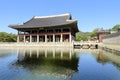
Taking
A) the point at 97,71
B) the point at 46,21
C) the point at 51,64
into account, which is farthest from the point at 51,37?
the point at 97,71

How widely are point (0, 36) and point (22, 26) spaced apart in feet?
71.9

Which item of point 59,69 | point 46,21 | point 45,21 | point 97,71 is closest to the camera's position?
point 97,71

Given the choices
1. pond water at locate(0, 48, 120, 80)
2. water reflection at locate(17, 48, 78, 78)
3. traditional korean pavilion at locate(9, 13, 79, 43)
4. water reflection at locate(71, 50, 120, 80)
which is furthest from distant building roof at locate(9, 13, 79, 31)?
water reflection at locate(71, 50, 120, 80)

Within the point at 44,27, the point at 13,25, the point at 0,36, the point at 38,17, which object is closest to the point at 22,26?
the point at 13,25

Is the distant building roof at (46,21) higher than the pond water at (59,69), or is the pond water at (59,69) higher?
the distant building roof at (46,21)

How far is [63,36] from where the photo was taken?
55.9 m

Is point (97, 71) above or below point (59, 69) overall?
below

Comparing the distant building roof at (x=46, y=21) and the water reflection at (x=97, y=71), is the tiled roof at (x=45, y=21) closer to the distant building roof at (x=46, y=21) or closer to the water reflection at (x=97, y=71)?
the distant building roof at (x=46, y=21)

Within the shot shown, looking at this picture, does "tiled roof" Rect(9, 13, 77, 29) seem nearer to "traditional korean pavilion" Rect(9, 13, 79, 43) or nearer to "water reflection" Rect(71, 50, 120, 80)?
"traditional korean pavilion" Rect(9, 13, 79, 43)

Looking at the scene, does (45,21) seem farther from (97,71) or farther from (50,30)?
(97,71)

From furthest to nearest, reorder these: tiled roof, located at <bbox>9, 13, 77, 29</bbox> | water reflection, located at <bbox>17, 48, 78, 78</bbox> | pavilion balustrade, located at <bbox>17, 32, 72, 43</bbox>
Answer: tiled roof, located at <bbox>9, 13, 77, 29</bbox>, pavilion balustrade, located at <bbox>17, 32, 72, 43</bbox>, water reflection, located at <bbox>17, 48, 78, 78</bbox>

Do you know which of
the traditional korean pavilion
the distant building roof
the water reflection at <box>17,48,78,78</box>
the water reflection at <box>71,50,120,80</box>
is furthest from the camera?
the distant building roof

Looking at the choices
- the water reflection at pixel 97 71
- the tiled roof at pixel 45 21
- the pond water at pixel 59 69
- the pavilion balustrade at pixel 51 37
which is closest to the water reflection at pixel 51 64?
the pond water at pixel 59 69

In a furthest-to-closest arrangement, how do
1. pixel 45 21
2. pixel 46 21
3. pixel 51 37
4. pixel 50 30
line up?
pixel 45 21 < pixel 46 21 < pixel 51 37 < pixel 50 30
